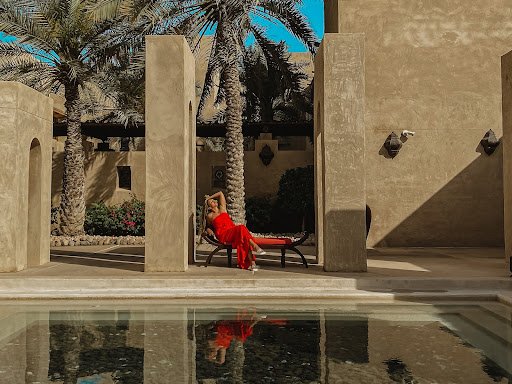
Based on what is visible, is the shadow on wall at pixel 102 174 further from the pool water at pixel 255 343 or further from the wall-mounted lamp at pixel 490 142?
Result: the pool water at pixel 255 343

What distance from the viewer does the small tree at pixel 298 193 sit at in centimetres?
1797

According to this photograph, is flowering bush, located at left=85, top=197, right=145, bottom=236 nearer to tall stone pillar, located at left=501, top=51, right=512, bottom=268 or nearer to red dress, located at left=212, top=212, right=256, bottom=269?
red dress, located at left=212, top=212, right=256, bottom=269

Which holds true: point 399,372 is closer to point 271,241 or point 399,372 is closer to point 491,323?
Result: point 491,323

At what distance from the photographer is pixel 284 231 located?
18953mm

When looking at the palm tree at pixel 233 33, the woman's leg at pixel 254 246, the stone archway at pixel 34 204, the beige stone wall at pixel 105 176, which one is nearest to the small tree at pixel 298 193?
the palm tree at pixel 233 33

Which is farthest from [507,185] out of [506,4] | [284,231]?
[284,231]

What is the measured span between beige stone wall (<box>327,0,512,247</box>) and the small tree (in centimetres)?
374

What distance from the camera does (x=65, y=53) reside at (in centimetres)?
1666

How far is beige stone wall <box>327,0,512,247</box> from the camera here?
47.5ft

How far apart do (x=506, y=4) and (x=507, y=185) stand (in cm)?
738

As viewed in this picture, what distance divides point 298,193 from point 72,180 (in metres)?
7.26

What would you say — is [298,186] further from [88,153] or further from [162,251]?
[162,251]

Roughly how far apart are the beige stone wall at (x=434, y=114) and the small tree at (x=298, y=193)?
3.74 meters

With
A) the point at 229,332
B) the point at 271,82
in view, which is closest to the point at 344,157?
the point at 229,332
